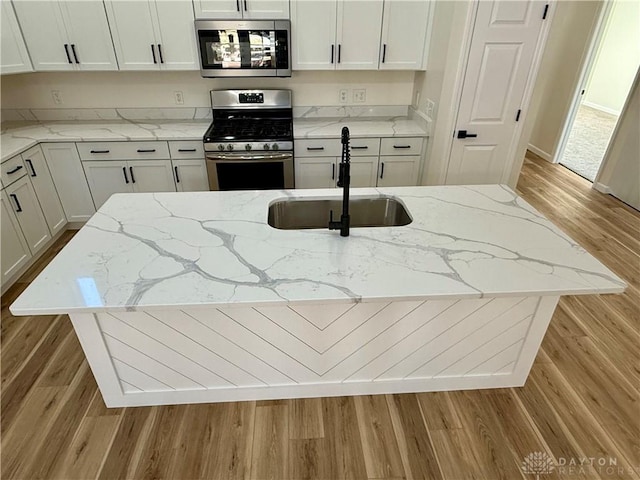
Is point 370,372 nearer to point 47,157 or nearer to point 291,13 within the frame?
point 291,13

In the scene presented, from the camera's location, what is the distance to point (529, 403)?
1.85 metres

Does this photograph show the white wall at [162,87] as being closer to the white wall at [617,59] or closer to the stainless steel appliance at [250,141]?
the stainless steel appliance at [250,141]

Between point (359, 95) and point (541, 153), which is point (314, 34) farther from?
point (541, 153)

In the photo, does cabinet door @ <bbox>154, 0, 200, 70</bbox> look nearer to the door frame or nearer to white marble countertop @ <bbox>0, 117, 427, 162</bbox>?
white marble countertop @ <bbox>0, 117, 427, 162</bbox>

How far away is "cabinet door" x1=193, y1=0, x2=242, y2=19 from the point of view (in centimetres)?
284

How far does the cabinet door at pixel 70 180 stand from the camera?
298cm

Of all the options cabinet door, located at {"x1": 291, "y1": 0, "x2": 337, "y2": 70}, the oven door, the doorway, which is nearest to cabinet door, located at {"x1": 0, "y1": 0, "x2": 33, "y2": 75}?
the oven door

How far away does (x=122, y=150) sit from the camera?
305 centimetres

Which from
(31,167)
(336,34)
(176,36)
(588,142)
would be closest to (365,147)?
(336,34)

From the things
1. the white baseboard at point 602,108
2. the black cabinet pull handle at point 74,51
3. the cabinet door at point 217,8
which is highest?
the cabinet door at point 217,8

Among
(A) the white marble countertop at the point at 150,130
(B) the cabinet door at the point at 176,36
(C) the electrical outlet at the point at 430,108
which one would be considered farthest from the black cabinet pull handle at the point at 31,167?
(C) the electrical outlet at the point at 430,108

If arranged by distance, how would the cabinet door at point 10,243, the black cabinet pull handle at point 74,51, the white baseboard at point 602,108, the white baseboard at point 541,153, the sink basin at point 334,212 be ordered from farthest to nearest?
the white baseboard at point 602,108
the white baseboard at point 541,153
the black cabinet pull handle at point 74,51
the cabinet door at point 10,243
the sink basin at point 334,212

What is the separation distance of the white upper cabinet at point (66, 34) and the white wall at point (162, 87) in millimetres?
324

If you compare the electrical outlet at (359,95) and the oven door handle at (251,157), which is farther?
the electrical outlet at (359,95)
